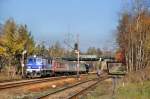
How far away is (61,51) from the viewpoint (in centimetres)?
15600

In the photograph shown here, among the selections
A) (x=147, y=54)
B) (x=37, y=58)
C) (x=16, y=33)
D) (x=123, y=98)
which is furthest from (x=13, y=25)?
(x=123, y=98)

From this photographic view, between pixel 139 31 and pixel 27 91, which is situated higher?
pixel 139 31

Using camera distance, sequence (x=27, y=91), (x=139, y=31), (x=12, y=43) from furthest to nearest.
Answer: (x=12, y=43), (x=139, y=31), (x=27, y=91)

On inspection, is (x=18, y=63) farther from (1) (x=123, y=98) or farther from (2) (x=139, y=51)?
(1) (x=123, y=98)

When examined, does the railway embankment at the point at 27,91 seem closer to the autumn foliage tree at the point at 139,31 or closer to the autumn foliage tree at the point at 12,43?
the autumn foliage tree at the point at 139,31

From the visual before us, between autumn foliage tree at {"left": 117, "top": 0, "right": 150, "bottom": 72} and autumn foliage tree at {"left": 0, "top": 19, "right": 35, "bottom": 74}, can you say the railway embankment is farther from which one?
autumn foliage tree at {"left": 0, "top": 19, "right": 35, "bottom": 74}

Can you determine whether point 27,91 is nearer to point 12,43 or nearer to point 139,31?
point 139,31

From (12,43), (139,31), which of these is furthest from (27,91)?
(12,43)

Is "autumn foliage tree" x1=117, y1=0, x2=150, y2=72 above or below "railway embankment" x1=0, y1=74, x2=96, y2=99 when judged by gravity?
above

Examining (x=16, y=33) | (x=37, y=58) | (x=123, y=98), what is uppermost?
(x=16, y=33)

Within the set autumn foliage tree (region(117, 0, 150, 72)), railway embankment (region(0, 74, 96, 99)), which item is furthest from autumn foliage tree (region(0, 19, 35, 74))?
railway embankment (region(0, 74, 96, 99))

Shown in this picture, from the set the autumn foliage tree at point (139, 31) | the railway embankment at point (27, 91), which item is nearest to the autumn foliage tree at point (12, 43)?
the autumn foliage tree at point (139, 31)

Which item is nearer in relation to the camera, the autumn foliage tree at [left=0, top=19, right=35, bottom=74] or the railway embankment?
the railway embankment

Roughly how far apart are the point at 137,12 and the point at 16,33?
25.6 m
